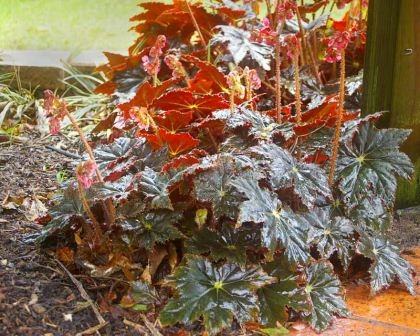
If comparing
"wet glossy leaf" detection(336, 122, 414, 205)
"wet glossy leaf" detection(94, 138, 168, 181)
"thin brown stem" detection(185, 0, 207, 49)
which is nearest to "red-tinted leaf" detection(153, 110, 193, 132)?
"wet glossy leaf" detection(94, 138, 168, 181)

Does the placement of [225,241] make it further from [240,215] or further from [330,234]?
[330,234]

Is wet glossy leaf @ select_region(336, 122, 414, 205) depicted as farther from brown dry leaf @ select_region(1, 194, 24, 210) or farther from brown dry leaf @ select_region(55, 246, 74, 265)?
brown dry leaf @ select_region(1, 194, 24, 210)

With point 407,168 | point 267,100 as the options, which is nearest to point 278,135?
point 407,168

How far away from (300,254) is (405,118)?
2.11ft

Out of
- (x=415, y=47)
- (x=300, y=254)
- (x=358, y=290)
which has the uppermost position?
(x=415, y=47)

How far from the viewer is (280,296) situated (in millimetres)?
1333

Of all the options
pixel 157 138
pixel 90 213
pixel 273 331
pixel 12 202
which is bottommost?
pixel 273 331

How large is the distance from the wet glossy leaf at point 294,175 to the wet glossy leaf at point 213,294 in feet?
0.67

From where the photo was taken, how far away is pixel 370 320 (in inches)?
55.2

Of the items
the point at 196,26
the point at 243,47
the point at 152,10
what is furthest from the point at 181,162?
the point at 152,10

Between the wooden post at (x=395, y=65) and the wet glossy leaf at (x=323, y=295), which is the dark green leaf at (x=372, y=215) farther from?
the wooden post at (x=395, y=65)

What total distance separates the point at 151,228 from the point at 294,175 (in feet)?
1.15

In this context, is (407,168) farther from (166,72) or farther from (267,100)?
(166,72)

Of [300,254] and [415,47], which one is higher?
[415,47]
